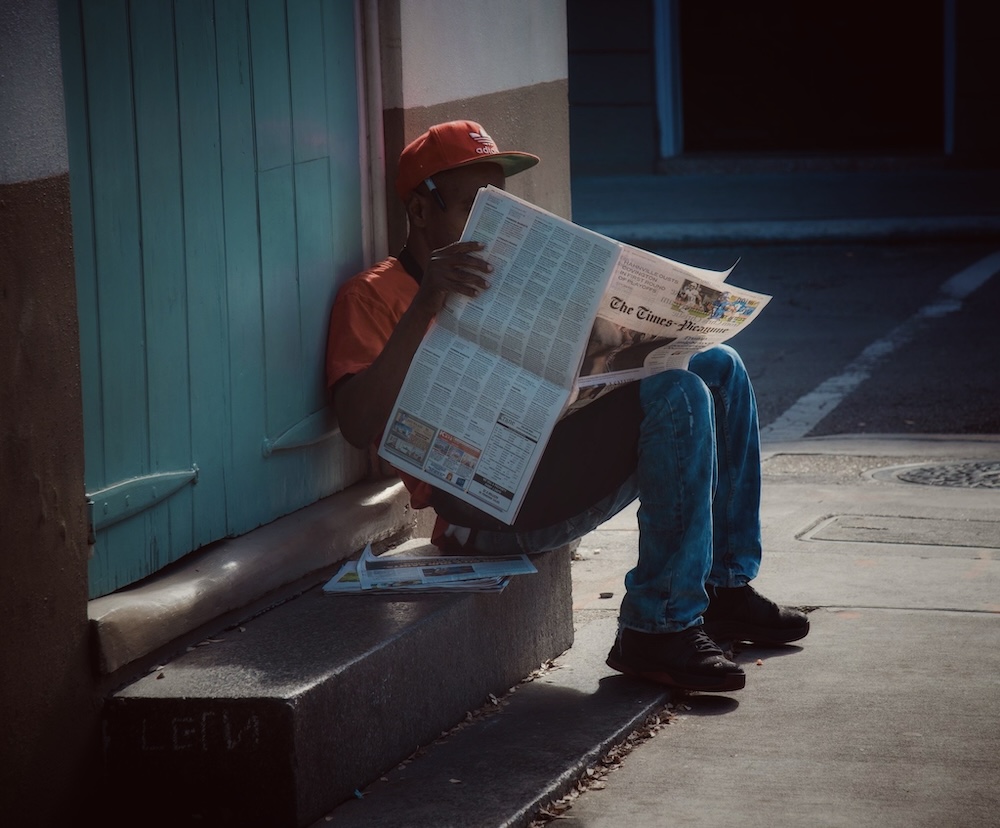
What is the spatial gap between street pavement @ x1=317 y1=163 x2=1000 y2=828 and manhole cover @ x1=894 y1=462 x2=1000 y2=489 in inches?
0.4

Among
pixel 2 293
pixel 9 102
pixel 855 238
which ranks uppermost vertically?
pixel 9 102

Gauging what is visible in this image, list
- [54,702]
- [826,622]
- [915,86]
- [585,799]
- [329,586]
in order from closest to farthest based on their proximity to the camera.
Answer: [54,702] < [585,799] < [329,586] < [826,622] < [915,86]

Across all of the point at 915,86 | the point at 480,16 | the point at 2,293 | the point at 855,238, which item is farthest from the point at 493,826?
the point at 915,86

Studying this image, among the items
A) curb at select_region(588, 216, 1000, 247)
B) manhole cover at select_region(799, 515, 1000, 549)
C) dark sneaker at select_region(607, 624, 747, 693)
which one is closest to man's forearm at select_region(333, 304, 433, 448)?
dark sneaker at select_region(607, 624, 747, 693)

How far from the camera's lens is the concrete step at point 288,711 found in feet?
10.0

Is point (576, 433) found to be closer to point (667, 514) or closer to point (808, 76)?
point (667, 514)

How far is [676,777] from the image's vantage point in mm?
3473

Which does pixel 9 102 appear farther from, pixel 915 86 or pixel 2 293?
pixel 915 86

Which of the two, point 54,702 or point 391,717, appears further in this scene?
point 391,717

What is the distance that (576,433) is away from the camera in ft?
12.7

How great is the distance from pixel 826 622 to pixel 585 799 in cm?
132

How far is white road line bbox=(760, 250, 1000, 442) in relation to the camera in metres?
7.40

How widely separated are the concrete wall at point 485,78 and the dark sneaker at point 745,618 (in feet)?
3.97

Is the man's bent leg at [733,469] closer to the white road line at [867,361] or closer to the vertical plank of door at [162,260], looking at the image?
the vertical plank of door at [162,260]
